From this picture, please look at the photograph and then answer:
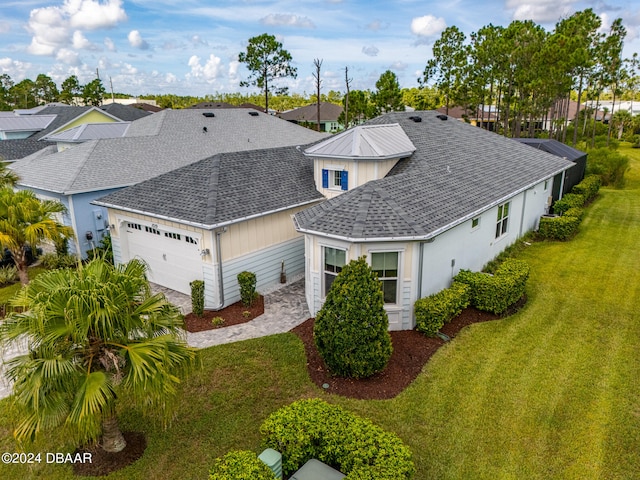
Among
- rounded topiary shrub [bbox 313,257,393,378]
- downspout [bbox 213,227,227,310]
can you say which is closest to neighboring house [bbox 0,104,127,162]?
downspout [bbox 213,227,227,310]

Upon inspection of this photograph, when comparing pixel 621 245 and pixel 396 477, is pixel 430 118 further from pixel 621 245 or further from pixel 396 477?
pixel 396 477

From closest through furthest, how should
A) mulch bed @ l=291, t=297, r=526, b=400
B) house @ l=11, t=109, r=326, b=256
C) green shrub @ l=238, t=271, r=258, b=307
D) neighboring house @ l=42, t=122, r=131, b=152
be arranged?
mulch bed @ l=291, t=297, r=526, b=400 < green shrub @ l=238, t=271, r=258, b=307 < house @ l=11, t=109, r=326, b=256 < neighboring house @ l=42, t=122, r=131, b=152

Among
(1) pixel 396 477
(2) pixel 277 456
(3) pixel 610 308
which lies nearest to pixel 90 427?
(2) pixel 277 456

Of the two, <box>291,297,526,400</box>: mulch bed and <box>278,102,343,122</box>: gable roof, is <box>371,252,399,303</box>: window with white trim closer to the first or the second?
<box>291,297,526,400</box>: mulch bed

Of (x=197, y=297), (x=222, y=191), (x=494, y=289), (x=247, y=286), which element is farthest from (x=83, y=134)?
(x=494, y=289)

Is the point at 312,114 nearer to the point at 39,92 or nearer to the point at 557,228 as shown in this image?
the point at 557,228

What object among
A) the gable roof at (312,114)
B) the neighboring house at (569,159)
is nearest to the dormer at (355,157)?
the neighboring house at (569,159)

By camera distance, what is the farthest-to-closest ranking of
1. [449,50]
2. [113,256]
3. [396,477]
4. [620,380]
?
[449,50] < [113,256] < [620,380] < [396,477]
